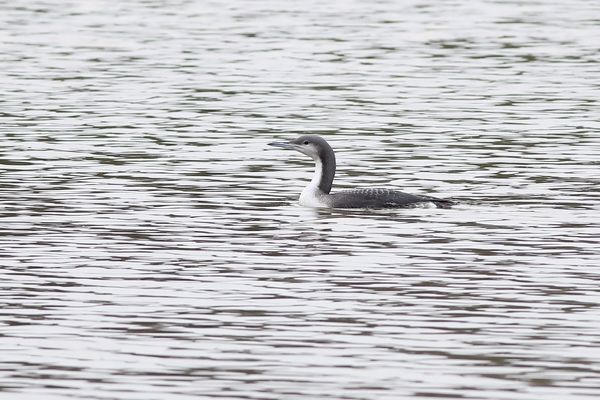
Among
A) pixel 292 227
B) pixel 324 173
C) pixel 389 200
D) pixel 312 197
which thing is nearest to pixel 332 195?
pixel 312 197

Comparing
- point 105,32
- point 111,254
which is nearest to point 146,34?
point 105,32

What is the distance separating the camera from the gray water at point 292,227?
13570 millimetres

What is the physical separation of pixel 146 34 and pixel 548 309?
3648 cm

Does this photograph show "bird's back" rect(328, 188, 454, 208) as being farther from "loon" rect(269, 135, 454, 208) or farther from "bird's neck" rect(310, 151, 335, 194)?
"bird's neck" rect(310, 151, 335, 194)

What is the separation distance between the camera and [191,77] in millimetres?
40469

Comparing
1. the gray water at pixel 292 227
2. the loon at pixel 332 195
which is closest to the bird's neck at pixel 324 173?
the loon at pixel 332 195

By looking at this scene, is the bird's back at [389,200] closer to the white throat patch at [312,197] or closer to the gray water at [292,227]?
the gray water at [292,227]

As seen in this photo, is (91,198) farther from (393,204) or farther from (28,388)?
(28,388)

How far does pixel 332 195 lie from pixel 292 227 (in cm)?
195

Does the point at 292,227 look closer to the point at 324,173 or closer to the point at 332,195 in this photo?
the point at 332,195

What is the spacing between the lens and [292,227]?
2108 cm

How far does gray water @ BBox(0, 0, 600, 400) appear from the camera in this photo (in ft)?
44.5

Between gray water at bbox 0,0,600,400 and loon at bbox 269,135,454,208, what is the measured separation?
1.15 ft

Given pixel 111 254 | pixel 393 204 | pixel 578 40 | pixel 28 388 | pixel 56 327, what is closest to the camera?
pixel 28 388
